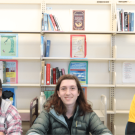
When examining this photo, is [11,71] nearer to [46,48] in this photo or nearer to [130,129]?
[46,48]

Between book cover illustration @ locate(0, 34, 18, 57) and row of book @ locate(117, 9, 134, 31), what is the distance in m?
1.65

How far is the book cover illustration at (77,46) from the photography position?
255 centimetres

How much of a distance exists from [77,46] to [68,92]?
52.7 inches

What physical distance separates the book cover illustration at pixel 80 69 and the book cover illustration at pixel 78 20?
579mm

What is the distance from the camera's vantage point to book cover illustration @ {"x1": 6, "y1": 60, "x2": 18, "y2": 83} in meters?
2.57

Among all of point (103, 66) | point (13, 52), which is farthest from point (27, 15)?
point (103, 66)

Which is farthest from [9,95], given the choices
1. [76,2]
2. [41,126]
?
[76,2]

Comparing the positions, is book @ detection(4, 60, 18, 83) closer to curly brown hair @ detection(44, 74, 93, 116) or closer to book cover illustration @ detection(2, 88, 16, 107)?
book cover illustration @ detection(2, 88, 16, 107)

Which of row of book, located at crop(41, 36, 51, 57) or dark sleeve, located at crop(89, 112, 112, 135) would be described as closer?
dark sleeve, located at crop(89, 112, 112, 135)

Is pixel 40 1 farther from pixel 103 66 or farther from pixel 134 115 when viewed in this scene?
pixel 134 115

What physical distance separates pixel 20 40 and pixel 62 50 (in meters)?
0.72

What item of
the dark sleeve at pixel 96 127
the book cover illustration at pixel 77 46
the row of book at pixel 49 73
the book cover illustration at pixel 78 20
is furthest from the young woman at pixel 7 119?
the book cover illustration at pixel 78 20

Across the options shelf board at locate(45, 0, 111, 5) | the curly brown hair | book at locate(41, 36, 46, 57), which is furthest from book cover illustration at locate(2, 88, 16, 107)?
shelf board at locate(45, 0, 111, 5)

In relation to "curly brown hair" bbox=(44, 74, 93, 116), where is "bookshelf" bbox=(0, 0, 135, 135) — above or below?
above
